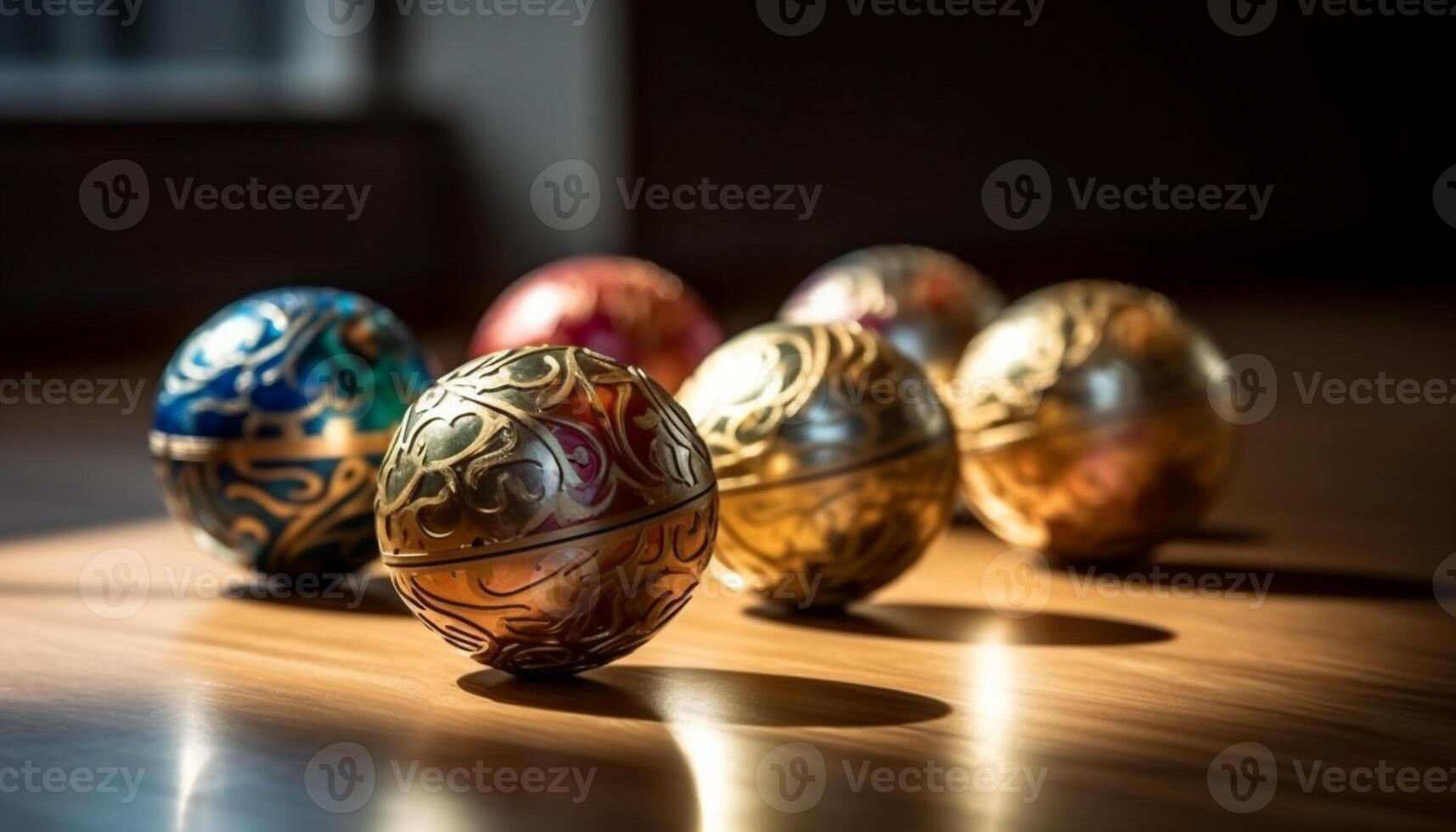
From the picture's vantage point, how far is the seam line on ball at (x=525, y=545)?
1687 millimetres

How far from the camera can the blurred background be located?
505cm

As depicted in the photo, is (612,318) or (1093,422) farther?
(612,318)

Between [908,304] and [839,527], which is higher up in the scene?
[908,304]

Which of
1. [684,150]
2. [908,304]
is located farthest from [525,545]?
[684,150]

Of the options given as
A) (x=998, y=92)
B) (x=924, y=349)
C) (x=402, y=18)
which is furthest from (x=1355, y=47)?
(x=924, y=349)

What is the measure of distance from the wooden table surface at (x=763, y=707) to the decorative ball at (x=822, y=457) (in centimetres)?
8

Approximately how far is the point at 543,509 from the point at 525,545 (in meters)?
0.03

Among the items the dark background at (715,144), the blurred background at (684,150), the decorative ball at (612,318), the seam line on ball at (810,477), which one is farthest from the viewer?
the dark background at (715,144)

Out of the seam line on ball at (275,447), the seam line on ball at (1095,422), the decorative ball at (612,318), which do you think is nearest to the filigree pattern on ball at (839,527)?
the seam line on ball at (1095,422)

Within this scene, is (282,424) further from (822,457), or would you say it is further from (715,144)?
(715,144)

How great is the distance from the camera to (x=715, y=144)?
670 centimetres

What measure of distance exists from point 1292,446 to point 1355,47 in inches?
182

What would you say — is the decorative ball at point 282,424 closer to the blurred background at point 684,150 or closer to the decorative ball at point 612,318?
the decorative ball at point 612,318

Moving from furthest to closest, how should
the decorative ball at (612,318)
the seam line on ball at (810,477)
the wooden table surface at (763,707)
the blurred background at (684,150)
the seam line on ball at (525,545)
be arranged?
the blurred background at (684,150)
the decorative ball at (612,318)
the seam line on ball at (810,477)
the seam line on ball at (525,545)
the wooden table surface at (763,707)
